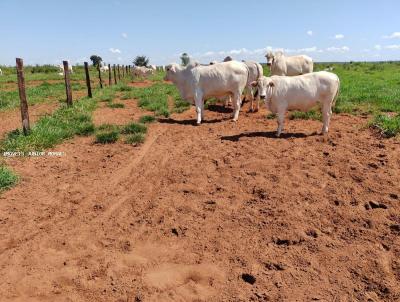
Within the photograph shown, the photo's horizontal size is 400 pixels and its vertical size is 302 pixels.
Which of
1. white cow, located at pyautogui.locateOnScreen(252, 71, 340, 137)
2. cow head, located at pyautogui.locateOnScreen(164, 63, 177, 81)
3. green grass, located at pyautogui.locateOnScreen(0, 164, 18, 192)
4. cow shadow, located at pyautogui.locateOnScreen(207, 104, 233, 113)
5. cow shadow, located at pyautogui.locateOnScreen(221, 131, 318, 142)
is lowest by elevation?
green grass, located at pyautogui.locateOnScreen(0, 164, 18, 192)

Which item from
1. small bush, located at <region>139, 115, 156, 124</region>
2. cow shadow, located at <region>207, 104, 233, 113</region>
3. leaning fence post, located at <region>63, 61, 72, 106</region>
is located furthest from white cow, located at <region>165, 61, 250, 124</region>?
leaning fence post, located at <region>63, 61, 72, 106</region>

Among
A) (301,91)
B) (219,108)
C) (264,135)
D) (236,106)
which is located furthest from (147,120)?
(301,91)

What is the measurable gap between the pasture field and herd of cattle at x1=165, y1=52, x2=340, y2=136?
2.29 feet

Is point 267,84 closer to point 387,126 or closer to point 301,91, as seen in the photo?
point 301,91

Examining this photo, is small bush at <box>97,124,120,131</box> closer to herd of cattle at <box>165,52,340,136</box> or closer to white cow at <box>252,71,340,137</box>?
herd of cattle at <box>165,52,340,136</box>

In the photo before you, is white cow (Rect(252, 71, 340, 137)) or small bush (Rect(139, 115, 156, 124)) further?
small bush (Rect(139, 115, 156, 124))

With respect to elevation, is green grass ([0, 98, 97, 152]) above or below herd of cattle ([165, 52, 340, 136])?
below

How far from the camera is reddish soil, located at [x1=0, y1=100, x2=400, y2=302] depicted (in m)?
3.77

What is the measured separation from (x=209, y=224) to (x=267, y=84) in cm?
460

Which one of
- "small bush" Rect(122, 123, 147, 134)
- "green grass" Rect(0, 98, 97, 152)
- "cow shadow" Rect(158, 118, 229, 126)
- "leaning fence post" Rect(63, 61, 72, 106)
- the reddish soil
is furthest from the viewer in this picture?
"leaning fence post" Rect(63, 61, 72, 106)

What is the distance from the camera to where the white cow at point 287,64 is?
16062 millimetres

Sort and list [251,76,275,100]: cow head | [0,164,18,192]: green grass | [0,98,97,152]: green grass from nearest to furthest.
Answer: [0,164,18,192]: green grass, [0,98,97,152]: green grass, [251,76,275,100]: cow head

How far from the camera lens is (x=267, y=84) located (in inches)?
337

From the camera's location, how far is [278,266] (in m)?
4.02
